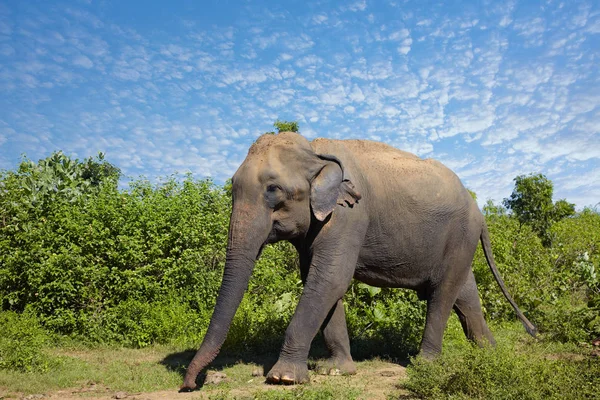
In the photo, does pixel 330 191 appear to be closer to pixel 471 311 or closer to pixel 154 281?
pixel 471 311

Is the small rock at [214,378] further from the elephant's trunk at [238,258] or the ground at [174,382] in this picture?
the elephant's trunk at [238,258]

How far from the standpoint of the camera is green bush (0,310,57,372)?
7512 mm

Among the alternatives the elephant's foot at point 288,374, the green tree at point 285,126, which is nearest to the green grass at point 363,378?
the elephant's foot at point 288,374

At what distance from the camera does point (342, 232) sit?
6668mm

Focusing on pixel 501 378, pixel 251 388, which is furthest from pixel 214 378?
pixel 501 378

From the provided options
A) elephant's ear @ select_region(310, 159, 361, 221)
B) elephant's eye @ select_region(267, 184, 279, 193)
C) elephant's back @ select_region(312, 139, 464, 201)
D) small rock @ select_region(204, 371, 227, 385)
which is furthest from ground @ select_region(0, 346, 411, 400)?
elephant's back @ select_region(312, 139, 464, 201)

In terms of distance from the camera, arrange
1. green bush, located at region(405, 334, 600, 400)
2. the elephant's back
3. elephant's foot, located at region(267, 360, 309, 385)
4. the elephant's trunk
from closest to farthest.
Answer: green bush, located at region(405, 334, 600, 400) < the elephant's trunk < elephant's foot, located at region(267, 360, 309, 385) < the elephant's back

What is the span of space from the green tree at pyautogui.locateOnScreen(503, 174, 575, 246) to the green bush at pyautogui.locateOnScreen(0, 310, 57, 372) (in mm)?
24864

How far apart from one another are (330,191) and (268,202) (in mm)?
792

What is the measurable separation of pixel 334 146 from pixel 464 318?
11.6 feet

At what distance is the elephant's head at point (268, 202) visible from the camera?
6020 mm

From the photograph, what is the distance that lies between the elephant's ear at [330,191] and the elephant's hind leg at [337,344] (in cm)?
138

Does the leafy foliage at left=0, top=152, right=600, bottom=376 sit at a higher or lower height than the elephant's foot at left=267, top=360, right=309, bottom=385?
higher

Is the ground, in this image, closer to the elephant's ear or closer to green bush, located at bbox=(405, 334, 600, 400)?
green bush, located at bbox=(405, 334, 600, 400)
